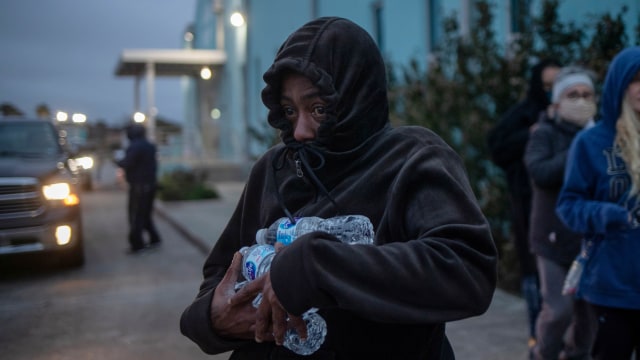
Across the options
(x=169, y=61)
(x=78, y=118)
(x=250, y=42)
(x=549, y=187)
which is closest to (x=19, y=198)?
(x=549, y=187)

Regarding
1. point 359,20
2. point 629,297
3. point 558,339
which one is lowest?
point 558,339

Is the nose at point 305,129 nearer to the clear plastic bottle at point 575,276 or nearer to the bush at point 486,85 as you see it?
the clear plastic bottle at point 575,276

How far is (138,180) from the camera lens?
10.4m

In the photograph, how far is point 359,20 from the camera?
13.3 metres

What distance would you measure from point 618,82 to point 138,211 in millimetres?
8452

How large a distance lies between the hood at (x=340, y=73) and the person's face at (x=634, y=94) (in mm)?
1812

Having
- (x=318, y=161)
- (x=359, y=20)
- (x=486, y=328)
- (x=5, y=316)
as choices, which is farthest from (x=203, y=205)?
(x=318, y=161)

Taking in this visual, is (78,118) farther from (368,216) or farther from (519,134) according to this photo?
(368,216)

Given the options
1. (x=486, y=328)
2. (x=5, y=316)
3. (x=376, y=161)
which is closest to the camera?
(x=376, y=161)

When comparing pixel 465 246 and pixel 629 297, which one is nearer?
pixel 465 246

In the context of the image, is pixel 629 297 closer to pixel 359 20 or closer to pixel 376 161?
pixel 376 161

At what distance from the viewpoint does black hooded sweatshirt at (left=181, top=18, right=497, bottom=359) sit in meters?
1.29

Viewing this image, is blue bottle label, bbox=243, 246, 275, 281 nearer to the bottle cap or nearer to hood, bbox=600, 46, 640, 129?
the bottle cap

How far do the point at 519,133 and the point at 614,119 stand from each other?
1.61 m
